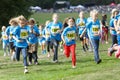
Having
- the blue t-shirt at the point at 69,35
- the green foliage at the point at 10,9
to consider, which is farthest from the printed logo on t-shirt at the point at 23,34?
the green foliage at the point at 10,9

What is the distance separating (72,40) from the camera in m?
17.3

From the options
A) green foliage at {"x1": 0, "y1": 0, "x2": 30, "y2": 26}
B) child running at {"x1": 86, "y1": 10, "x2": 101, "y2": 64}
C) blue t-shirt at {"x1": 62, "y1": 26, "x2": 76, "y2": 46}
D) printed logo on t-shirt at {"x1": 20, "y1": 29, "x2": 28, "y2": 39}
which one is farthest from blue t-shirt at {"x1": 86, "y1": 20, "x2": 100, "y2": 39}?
green foliage at {"x1": 0, "y1": 0, "x2": 30, "y2": 26}

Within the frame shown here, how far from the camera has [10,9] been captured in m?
47.4

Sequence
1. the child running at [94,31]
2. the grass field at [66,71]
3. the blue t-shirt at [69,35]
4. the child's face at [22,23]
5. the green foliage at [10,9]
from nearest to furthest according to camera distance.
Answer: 1. the grass field at [66,71]
2. the child's face at [22,23]
3. the blue t-shirt at [69,35]
4. the child running at [94,31]
5. the green foliage at [10,9]

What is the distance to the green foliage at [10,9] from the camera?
46356 millimetres

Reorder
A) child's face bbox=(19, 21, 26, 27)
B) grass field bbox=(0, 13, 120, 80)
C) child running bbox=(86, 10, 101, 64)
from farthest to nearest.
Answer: child running bbox=(86, 10, 101, 64)
child's face bbox=(19, 21, 26, 27)
grass field bbox=(0, 13, 120, 80)

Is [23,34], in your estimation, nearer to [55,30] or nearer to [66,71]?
[66,71]

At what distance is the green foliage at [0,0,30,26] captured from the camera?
152 feet

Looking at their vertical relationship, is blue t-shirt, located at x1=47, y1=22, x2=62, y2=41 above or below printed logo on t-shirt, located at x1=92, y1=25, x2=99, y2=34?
above

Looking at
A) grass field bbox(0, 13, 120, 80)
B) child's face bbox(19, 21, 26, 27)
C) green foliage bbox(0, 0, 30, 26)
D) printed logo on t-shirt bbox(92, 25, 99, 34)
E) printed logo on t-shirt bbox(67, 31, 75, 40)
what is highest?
green foliage bbox(0, 0, 30, 26)

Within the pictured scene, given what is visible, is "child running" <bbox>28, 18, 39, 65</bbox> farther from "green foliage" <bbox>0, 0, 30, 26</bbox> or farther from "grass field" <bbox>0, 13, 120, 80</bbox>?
"green foliage" <bbox>0, 0, 30, 26</bbox>

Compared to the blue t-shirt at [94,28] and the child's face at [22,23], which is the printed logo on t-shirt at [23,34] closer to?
the child's face at [22,23]

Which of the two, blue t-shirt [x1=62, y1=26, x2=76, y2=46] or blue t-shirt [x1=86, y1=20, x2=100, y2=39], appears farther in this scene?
blue t-shirt [x1=86, y1=20, x2=100, y2=39]

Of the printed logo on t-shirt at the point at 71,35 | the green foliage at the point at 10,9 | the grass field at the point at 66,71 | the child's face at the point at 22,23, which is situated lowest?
the grass field at the point at 66,71
